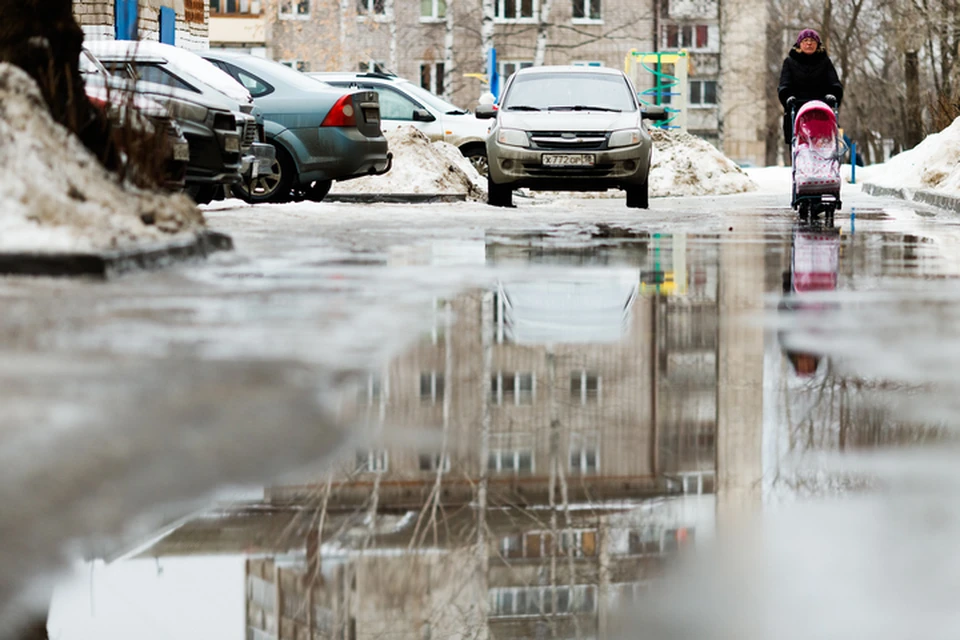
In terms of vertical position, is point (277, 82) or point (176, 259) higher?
point (277, 82)

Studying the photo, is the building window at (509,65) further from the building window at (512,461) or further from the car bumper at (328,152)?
the building window at (512,461)

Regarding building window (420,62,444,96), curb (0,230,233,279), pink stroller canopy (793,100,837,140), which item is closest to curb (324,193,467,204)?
pink stroller canopy (793,100,837,140)

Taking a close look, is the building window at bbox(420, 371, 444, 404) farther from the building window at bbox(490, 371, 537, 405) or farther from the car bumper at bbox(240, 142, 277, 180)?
the car bumper at bbox(240, 142, 277, 180)

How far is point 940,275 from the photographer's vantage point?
34.6ft

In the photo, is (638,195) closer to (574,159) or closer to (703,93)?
(574,159)

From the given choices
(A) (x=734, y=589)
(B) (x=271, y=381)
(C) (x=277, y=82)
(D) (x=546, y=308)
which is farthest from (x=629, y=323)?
(C) (x=277, y=82)

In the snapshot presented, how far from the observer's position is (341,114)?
19.9 meters

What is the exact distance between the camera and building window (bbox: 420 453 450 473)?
14.7 ft

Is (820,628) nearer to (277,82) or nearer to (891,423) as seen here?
(891,423)

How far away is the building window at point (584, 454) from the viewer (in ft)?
14.8

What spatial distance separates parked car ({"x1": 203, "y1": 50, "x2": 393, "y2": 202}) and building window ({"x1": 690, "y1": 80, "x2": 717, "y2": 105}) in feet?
171

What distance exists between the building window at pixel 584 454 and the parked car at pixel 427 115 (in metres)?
21.9

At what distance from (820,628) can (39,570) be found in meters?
1.44

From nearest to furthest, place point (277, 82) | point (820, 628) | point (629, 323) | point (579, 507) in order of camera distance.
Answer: point (820, 628) < point (579, 507) < point (629, 323) < point (277, 82)
